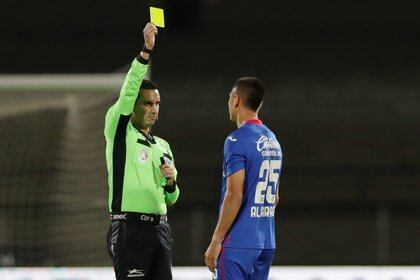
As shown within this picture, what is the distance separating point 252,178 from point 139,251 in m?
0.68

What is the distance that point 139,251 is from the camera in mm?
4531

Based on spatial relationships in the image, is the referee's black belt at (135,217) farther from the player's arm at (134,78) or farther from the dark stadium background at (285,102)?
the dark stadium background at (285,102)

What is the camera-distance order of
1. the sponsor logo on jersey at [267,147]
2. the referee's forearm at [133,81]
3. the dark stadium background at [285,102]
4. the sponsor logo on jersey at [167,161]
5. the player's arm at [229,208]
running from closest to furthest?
the player's arm at [229,208] → the sponsor logo on jersey at [267,147] → the referee's forearm at [133,81] → the sponsor logo on jersey at [167,161] → the dark stadium background at [285,102]

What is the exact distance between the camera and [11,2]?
2020 cm

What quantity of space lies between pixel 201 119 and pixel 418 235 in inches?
184

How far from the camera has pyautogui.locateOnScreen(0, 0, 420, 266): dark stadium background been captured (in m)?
14.9

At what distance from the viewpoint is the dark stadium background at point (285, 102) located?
48.8 feet

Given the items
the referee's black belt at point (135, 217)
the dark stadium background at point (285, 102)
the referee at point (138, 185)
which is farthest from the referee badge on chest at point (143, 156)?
the dark stadium background at point (285, 102)

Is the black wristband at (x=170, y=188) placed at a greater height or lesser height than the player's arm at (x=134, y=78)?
lesser

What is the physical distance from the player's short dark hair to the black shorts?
2.45 feet

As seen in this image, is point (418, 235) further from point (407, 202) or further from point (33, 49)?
point (33, 49)

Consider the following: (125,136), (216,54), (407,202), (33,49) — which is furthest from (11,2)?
(125,136)

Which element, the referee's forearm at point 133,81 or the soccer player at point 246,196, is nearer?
the soccer player at point 246,196

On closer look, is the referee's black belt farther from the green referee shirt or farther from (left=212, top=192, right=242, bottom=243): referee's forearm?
(left=212, top=192, right=242, bottom=243): referee's forearm
